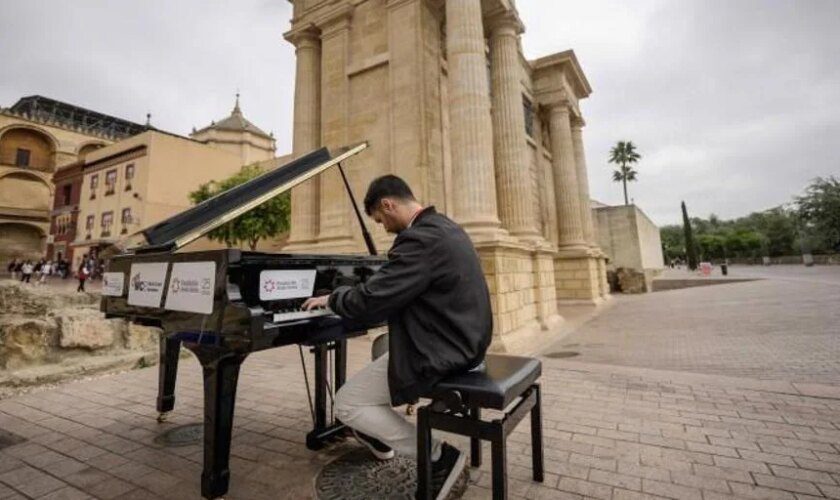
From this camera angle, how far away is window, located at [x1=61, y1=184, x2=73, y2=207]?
29784 millimetres

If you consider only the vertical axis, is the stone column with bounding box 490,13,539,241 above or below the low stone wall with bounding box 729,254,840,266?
above

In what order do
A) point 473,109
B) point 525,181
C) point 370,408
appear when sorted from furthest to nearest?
point 525,181, point 473,109, point 370,408

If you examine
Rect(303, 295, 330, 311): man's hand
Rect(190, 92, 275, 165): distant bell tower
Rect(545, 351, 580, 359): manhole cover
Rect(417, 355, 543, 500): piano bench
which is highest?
Rect(190, 92, 275, 165): distant bell tower

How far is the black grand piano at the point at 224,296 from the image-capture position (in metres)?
2.00

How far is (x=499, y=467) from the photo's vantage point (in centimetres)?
166

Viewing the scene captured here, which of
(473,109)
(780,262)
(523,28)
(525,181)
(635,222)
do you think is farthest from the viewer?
(780,262)

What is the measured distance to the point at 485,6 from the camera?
9203mm

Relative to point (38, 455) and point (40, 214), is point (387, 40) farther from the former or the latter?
point (40, 214)

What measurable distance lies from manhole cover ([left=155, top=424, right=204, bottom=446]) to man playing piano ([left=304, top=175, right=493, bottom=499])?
2.06 meters

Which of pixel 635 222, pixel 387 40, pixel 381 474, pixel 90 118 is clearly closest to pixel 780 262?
pixel 635 222

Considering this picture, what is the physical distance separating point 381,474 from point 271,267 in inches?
59.2

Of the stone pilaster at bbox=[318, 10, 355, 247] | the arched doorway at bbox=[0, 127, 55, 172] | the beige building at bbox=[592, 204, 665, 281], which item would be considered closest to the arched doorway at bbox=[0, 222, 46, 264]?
the arched doorway at bbox=[0, 127, 55, 172]

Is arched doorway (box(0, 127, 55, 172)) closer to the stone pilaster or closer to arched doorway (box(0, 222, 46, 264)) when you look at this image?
arched doorway (box(0, 222, 46, 264))

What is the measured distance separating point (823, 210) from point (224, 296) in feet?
173
